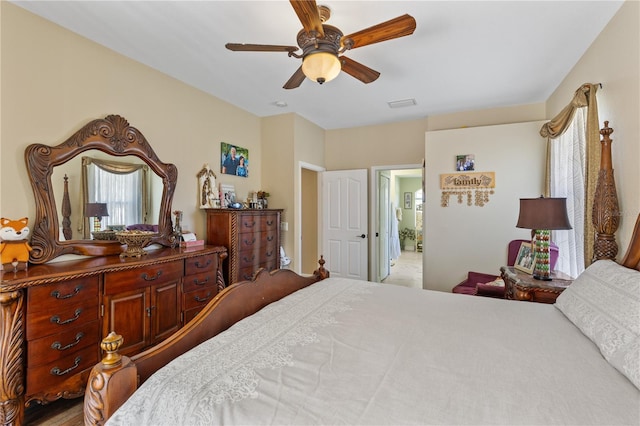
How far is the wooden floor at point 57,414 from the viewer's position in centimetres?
178

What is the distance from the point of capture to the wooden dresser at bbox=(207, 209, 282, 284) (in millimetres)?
3186

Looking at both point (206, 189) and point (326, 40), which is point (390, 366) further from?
point (206, 189)

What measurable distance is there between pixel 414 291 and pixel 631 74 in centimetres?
196

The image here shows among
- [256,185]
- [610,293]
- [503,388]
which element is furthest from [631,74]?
[256,185]

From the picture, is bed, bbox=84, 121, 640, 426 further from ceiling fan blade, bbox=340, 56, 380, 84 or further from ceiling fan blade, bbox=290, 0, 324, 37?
ceiling fan blade, bbox=340, 56, 380, 84

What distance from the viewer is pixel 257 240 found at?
351 cm

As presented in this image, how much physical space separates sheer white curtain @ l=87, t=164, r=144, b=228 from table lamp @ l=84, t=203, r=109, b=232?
0.03 m

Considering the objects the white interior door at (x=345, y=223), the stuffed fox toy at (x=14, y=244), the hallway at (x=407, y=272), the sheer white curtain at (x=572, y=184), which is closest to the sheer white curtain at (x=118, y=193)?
the stuffed fox toy at (x=14, y=244)

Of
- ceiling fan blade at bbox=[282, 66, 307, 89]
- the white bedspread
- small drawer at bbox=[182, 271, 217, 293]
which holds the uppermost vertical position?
ceiling fan blade at bbox=[282, 66, 307, 89]

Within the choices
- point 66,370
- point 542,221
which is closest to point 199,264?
point 66,370

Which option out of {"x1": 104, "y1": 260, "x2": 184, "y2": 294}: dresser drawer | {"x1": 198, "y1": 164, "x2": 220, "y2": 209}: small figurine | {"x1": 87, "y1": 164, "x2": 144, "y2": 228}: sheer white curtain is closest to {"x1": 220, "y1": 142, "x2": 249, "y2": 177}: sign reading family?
{"x1": 198, "y1": 164, "x2": 220, "y2": 209}: small figurine

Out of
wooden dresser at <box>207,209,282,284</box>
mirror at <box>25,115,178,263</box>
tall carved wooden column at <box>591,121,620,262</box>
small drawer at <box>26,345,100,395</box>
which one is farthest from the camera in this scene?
wooden dresser at <box>207,209,282,284</box>

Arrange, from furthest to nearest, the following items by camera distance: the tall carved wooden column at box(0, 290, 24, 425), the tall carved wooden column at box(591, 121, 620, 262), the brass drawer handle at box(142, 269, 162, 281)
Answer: the brass drawer handle at box(142, 269, 162, 281), the tall carved wooden column at box(591, 121, 620, 262), the tall carved wooden column at box(0, 290, 24, 425)

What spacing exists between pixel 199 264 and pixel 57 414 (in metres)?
1.35
